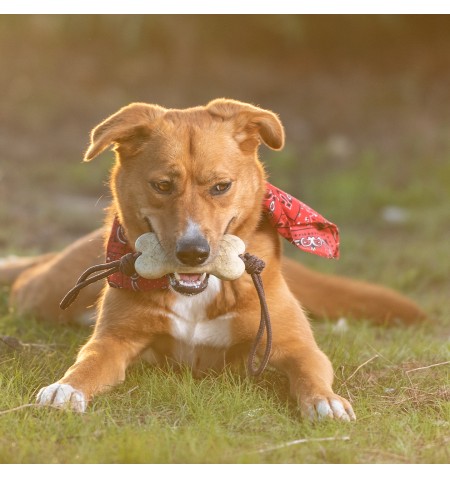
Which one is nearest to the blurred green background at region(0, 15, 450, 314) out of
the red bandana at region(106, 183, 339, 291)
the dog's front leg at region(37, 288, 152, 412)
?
the red bandana at region(106, 183, 339, 291)

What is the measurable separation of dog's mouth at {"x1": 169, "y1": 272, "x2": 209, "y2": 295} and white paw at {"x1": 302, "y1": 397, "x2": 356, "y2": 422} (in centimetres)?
→ 67

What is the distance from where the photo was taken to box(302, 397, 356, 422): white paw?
346 centimetres

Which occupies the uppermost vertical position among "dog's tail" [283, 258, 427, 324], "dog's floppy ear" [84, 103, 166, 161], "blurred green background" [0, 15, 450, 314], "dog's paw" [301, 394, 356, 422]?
"dog's floppy ear" [84, 103, 166, 161]

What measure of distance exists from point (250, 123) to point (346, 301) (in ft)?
5.72

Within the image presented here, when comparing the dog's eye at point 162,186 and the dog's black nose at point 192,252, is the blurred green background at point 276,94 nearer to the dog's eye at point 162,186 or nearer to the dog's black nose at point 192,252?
the dog's eye at point 162,186

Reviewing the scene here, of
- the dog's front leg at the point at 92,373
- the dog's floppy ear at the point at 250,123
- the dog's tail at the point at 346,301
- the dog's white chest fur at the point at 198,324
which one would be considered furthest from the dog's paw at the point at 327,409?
the dog's tail at the point at 346,301

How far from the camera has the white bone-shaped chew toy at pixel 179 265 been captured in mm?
3670

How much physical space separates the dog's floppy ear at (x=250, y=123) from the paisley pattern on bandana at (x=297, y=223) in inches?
10.6

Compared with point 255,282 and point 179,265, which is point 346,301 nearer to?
point 255,282

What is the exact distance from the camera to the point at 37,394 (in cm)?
362

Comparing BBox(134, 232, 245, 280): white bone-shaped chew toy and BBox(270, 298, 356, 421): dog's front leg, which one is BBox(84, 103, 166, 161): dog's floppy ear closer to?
BBox(134, 232, 245, 280): white bone-shaped chew toy

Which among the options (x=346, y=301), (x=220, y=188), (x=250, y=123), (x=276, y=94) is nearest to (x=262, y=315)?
(x=220, y=188)
